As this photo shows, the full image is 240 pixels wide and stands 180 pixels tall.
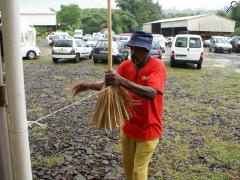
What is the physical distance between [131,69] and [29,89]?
29.9 feet

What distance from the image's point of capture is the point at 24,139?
2838 millimetres

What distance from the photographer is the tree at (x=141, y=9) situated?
3447 inches

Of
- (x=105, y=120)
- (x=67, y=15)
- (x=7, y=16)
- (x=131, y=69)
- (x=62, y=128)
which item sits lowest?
(x=62, y=128)

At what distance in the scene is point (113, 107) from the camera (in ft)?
11.3

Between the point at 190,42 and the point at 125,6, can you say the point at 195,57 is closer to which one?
the point at 190,42

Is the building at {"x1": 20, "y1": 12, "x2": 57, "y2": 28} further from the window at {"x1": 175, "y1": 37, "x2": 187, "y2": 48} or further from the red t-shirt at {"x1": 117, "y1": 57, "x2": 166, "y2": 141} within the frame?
the red t-shirt at {"x1": 117, "y1": 57, "x2": 166, "y2": 141}

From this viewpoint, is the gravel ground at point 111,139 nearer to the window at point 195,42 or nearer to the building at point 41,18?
the window at point 195,42

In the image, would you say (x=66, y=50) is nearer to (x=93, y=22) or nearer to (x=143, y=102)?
(x=143, y=102)

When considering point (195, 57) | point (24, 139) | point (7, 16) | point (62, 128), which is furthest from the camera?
point (195, 57)

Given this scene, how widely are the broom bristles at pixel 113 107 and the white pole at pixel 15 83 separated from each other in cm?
88

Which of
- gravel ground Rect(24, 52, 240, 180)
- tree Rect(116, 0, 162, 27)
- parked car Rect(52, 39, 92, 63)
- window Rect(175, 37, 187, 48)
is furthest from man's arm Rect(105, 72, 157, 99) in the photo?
tree Rect(116, 0, 162, 27)

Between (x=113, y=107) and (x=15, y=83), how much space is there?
1065 millimetres

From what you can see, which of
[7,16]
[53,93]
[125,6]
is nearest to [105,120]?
[7,16]

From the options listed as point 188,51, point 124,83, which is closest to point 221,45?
point 188,51
